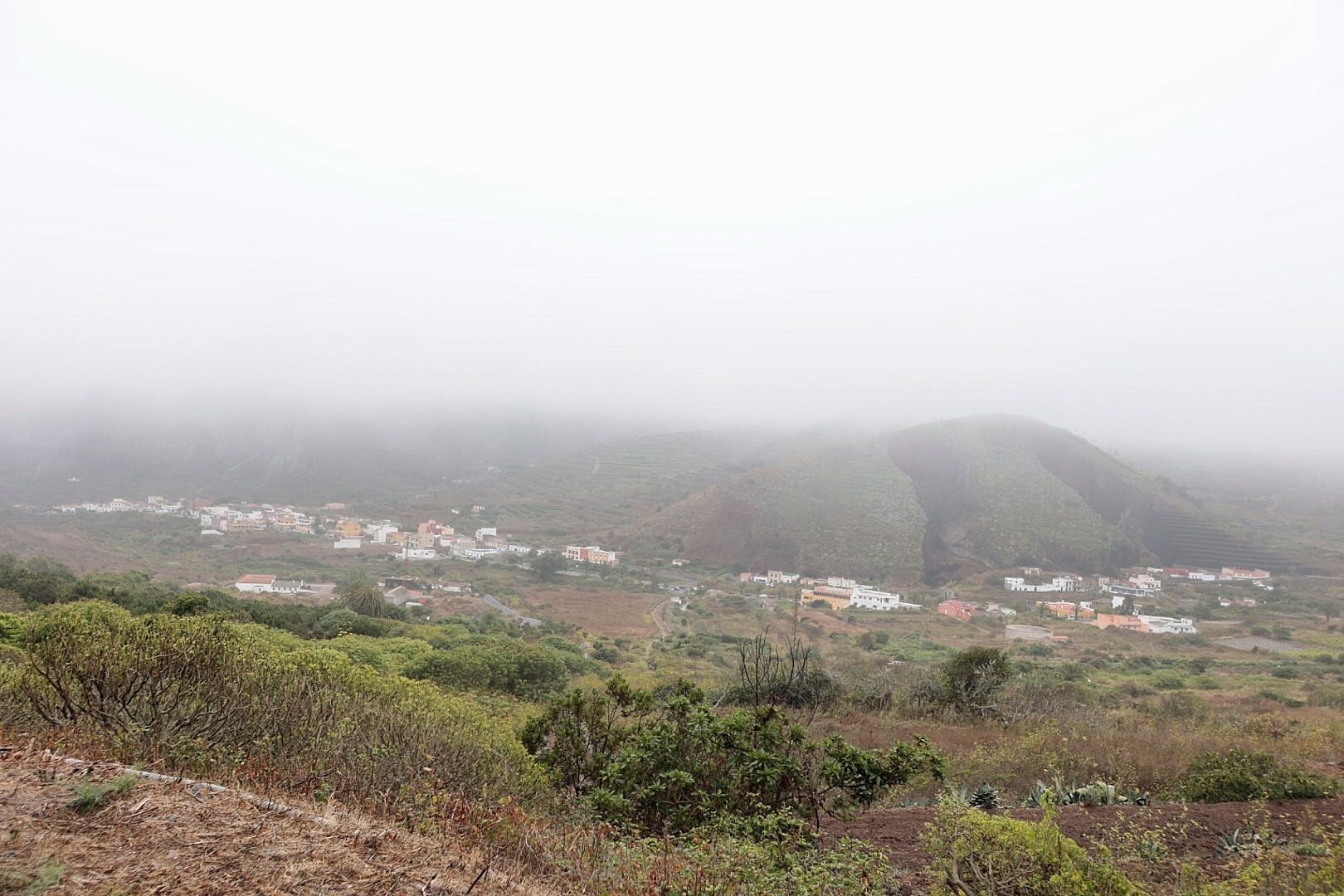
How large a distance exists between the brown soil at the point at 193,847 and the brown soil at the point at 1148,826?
3.56 metres

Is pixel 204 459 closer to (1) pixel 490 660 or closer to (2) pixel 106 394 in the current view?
(2) pixel 106 394

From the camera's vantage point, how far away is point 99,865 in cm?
290

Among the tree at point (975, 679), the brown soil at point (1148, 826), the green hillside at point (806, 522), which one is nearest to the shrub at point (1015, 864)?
the brown soil at point (1148, 826)

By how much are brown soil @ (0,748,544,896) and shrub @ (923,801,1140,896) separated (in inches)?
116

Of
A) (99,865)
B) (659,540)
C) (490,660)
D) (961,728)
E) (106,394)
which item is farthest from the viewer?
(106,394)

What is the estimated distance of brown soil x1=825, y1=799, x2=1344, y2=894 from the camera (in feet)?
15.1

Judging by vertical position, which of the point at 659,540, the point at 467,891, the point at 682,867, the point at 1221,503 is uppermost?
the point at 467,891

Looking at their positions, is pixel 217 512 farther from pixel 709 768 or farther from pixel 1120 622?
pixel 1120 622

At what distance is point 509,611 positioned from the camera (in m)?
42.8

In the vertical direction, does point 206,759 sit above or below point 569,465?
above

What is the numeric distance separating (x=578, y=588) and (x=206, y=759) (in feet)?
169

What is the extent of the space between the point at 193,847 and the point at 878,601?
176ft

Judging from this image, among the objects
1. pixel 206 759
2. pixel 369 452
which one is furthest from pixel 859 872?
pixel 369 452

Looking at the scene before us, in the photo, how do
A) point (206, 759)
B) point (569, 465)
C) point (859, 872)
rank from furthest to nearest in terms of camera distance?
point (569, 465) → point (206, 759) → point (859, 872)
